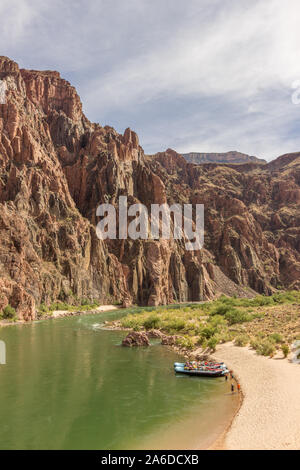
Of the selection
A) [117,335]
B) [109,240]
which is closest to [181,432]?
[117,335]

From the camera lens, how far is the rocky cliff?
94625 millimetres

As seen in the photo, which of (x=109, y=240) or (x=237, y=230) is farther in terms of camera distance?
(x=237, y=230)

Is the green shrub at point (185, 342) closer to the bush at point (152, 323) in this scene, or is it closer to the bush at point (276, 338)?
the bush at point (276, 338)

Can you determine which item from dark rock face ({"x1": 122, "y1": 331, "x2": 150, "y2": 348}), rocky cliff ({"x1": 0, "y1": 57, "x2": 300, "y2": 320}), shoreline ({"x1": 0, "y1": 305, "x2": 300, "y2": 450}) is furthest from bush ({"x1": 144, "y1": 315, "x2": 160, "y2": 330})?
rocky cliff ({"x1": 0, "y1": 57, "x2": 300, "y2": 320})

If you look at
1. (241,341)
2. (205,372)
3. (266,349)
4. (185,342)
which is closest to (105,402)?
(205,372)

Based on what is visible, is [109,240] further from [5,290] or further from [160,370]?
[160,370]

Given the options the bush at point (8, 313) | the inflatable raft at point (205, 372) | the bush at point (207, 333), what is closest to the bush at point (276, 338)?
the bush at point (207, 333)

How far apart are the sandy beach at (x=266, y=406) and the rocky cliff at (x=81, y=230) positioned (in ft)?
170

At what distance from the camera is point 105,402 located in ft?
71.2

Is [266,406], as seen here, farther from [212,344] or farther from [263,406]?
[212,344]

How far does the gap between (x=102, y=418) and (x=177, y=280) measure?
12847cm

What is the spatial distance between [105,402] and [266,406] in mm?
9752

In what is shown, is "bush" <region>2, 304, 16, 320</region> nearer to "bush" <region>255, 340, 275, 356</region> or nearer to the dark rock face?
the dark rock face

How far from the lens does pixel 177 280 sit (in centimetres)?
14638
